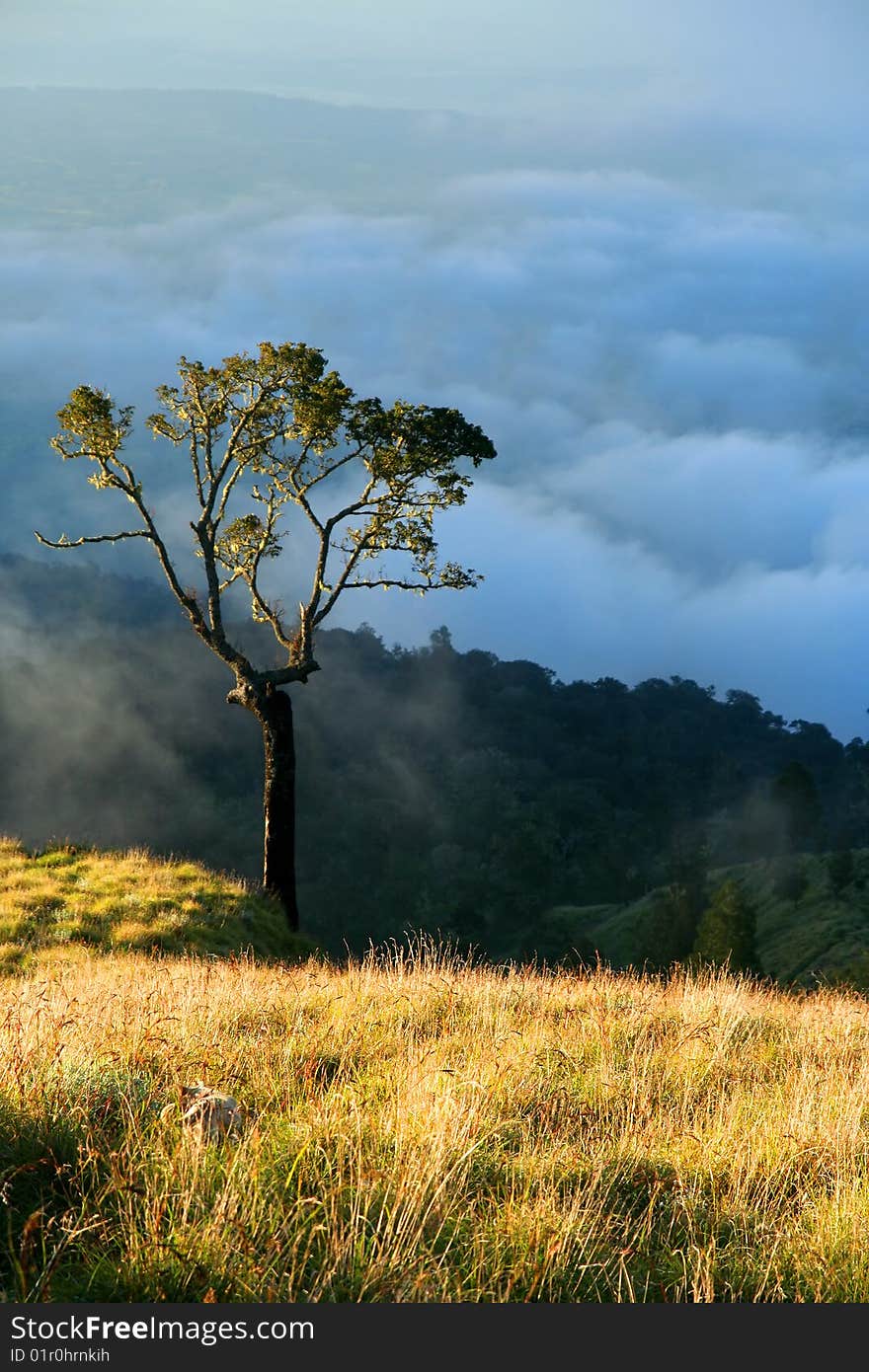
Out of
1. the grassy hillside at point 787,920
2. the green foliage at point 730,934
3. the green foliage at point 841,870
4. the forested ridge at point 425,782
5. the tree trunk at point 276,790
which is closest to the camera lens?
the tree trunk at point 276,790

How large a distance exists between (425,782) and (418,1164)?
17681 centimetres

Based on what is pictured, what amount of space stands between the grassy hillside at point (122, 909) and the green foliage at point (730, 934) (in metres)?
49.5

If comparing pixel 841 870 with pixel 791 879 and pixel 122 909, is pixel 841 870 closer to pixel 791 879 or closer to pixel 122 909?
pixel 791 879

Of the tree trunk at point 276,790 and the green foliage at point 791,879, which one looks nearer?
the tree trunk at point 276,790

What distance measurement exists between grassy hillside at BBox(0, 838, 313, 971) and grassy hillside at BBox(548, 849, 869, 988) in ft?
202

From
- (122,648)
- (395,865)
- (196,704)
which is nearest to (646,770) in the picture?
(395,865)

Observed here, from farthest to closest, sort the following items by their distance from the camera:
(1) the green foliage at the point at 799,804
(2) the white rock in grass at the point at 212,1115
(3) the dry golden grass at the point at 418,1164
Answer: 1. (1) the green foliage at the point at 799,804
2. (2) the white rock in grass at the point at 212,1115
3. (3) the dry golden grass at the point at 418,1164

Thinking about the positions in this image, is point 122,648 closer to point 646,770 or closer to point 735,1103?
point 646,770

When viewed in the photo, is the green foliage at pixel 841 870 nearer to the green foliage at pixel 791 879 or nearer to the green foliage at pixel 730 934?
the green foliage at pixel 791 879

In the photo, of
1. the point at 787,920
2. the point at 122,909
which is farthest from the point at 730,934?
the point at 122,909

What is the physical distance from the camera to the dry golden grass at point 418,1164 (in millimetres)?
4922

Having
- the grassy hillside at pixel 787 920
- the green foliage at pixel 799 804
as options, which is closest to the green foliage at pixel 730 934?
the grassy hillside at pixel 787 920

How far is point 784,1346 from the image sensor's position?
4762 mm

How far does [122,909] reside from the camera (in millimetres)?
21328
